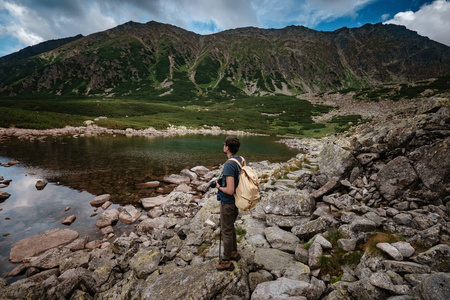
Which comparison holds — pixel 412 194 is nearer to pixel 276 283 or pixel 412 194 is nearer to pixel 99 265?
pixel 276 283

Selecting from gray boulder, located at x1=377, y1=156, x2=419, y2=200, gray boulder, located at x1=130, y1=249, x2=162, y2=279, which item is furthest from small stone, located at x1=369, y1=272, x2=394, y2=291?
gray boulder, located at x1=130, y1=249, x2=162, y2=279

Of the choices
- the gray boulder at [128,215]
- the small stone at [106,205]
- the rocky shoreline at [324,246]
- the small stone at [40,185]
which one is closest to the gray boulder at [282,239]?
the rocky shoreline at [324,246]

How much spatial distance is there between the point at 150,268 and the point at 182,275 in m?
1.65

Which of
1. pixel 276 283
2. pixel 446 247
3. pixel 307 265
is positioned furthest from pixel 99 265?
pixel 446 247

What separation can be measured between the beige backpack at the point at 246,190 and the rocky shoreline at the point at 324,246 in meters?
1.92

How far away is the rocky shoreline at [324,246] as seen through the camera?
4469mm

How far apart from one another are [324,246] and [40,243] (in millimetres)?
12717

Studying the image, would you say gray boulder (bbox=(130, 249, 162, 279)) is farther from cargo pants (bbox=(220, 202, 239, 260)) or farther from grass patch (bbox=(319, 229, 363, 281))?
grass patch (bbox=(319, 229, 363, 281))

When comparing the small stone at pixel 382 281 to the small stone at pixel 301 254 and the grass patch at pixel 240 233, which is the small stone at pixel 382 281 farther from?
the grass patch at pixel 240 233

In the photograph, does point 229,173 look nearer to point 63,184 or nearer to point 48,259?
point 48,259

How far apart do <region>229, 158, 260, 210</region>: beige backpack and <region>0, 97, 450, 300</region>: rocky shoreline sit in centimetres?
192

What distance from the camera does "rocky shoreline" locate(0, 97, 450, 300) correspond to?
4.47 m

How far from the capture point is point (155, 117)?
3991 inches

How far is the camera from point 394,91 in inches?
4528
